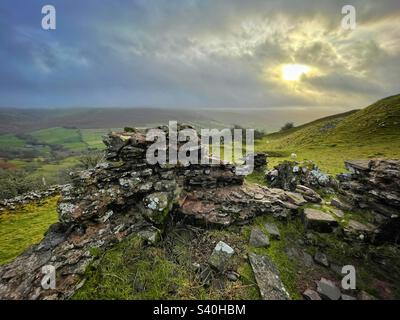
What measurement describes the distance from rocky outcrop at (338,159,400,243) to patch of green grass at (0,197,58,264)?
1862 centimetres

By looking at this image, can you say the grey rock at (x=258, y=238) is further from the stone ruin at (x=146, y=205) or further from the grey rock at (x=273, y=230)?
the grey rock at (x=273, y=230)

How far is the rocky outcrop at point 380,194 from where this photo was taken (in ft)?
29.2

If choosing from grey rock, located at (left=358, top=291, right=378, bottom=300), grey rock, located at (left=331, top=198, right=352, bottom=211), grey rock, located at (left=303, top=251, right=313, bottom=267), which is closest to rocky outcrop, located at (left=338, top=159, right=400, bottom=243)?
grey rock, located at (left=331, top=198, right=352, bottom=211)

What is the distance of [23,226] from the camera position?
1769 centimetres

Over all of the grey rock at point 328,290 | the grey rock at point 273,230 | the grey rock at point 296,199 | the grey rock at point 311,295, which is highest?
the grey rock at point 296,199

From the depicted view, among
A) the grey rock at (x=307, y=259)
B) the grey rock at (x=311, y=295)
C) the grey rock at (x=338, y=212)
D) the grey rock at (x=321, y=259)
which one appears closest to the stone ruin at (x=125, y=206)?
the grey rock at (x=338, y=212)

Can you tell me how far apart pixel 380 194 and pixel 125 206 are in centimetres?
1138

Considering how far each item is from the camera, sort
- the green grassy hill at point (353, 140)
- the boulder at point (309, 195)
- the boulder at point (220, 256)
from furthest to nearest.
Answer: the green grassy hill at point (353, 140) < the boulder at point (309, 195) < the boulder at point (220, 256)

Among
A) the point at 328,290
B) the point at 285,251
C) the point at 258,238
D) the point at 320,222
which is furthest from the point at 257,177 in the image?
the point at 328,290

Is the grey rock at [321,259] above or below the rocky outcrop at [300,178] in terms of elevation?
below

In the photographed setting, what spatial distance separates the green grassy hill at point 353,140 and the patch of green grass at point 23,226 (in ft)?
93.5

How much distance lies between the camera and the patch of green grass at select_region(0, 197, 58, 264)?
13.6 m

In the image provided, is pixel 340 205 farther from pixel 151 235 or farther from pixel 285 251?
pixel 151 235
